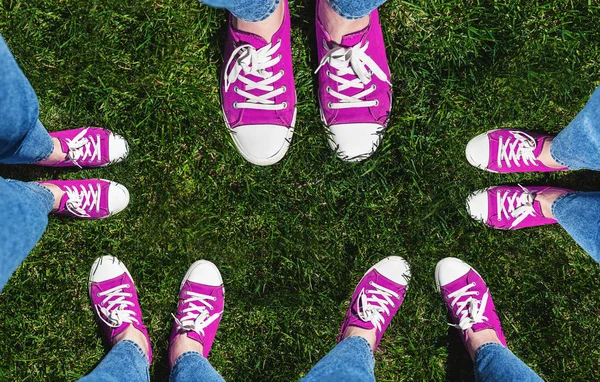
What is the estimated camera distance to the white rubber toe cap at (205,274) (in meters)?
2.29

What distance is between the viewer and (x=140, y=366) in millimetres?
2102

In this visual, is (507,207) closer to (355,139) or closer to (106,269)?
(355,139)

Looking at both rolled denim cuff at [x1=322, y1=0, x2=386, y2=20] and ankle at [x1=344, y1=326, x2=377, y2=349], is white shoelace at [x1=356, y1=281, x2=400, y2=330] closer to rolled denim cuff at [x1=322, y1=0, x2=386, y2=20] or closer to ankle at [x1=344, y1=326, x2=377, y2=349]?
ankle at [x1=344, y1=326, x2=377, y2=349]

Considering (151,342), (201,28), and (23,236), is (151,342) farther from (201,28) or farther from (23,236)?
(201,28)

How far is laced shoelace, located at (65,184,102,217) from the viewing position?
2.20 meters

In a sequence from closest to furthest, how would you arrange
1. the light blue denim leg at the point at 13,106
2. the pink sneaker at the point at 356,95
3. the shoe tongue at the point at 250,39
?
the light blue denim leg at the point at 13,106
the shoe tongue at the point at 250,39
the pink sneaker at the point at 356,95

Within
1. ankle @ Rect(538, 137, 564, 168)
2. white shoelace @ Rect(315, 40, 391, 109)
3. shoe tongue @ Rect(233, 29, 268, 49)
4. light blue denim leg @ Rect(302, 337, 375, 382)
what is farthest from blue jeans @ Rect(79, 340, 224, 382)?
ankle @ Rect(538, 137, 564, 168)

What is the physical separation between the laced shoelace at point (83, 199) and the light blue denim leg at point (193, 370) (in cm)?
79

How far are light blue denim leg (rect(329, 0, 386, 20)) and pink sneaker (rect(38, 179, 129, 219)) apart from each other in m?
1.27

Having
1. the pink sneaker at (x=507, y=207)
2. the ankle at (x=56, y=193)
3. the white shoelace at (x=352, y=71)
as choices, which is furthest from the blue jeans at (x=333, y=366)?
the white shoelace at (x=352, y=71)

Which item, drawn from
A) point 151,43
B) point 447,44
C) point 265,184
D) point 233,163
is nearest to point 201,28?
point 151,43

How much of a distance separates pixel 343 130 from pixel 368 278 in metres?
0.71

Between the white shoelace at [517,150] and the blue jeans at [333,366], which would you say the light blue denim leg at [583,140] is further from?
the blue jeans at [333,366]

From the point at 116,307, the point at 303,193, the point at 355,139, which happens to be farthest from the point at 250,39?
the point at 116,307
